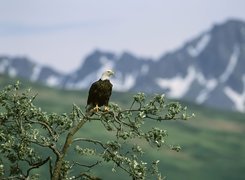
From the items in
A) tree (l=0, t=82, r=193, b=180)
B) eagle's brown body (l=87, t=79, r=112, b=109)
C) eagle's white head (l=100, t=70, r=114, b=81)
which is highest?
eagle's white head (l=100, t=70, r=114, b=81)

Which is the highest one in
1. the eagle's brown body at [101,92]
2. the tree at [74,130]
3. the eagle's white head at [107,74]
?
the eagle's white head at [107,74]

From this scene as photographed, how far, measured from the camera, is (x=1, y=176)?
3319 centimetres

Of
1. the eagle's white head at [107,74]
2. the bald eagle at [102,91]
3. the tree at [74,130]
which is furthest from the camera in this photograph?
the bald eagle at [102,91]

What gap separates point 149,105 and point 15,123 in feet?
22.6

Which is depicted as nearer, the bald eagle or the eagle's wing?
the bald eagle

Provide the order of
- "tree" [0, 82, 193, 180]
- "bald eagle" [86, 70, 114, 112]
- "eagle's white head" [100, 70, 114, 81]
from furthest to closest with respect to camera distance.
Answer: "bald eagle" [86, 70, 114, 112], "eagle's white head" [100, 70, 114, 81], "tree" [0, 82, 193, 180]

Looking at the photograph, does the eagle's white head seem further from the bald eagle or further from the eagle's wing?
the eagle's wing

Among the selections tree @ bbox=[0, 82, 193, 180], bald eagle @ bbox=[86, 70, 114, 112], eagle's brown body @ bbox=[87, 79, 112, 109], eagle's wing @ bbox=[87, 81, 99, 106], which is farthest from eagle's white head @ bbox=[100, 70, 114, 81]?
tree @ bbox=[0, 82, 193, 180]

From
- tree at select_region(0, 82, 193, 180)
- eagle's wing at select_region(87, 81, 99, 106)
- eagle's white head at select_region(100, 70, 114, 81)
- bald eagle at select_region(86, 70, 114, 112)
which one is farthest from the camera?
eagle's wing at select_region(87, 81, 99, 106)

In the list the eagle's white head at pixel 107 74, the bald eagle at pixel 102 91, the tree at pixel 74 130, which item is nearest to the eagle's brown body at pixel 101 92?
the bald eagle at pixel 102 91

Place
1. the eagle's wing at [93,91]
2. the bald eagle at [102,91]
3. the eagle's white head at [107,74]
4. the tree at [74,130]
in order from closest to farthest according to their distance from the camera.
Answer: the tree at [74,130] → the eagle's white head at [107,74] → the bald eagle at [102,91] → the eagle's wing at [93,91]

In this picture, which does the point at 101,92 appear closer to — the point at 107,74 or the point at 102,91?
the point at 102,91

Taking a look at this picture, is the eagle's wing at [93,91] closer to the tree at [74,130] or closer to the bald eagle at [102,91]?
the bald eagle at [102,91]

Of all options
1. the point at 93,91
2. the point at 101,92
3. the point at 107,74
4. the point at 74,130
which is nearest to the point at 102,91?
the point at 101,92
